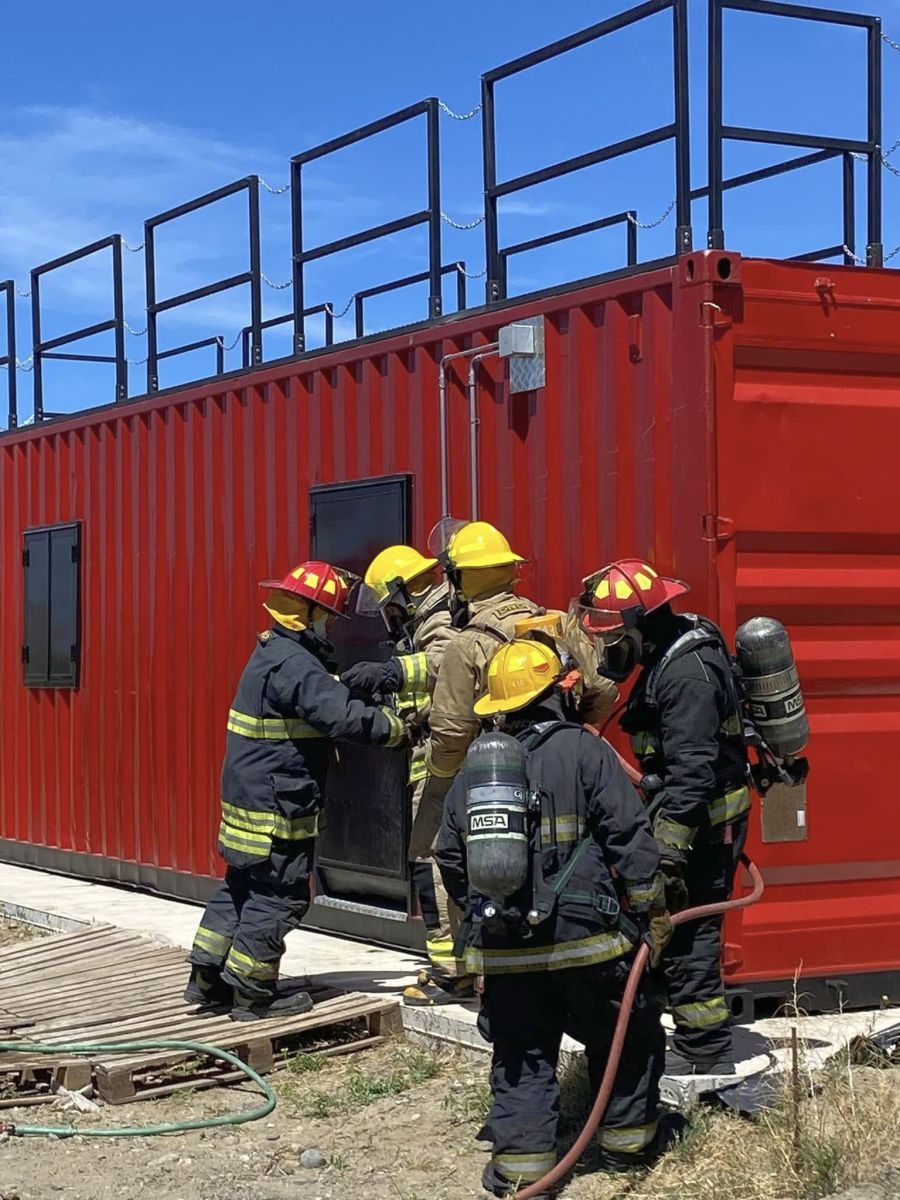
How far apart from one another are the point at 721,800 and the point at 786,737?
1.20 feet

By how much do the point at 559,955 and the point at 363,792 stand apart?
141 inches

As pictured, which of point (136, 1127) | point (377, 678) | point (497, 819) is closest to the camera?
point (497, 819)

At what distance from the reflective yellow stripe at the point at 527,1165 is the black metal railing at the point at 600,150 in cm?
358

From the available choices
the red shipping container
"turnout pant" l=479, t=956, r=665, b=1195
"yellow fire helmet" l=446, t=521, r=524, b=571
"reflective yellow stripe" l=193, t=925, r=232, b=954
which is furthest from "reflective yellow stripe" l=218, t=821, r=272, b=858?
"turnout pant" l=479, t=956, r=665, b=1195

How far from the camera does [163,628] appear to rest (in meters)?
10.2

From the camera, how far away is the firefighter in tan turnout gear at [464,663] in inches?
252

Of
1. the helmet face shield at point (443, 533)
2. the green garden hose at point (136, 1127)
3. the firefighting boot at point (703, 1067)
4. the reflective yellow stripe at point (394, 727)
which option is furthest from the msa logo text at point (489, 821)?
the helmet face shield at point (443, 533)

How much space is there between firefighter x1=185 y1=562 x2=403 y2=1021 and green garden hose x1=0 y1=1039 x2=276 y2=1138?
494 millimetres

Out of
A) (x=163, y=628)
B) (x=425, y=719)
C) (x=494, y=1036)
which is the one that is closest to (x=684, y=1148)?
(x=494, y=1036)

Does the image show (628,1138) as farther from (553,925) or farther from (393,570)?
(393,570)

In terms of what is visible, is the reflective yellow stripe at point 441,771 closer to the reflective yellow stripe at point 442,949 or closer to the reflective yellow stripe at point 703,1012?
the reflective yellow stripe at point 442,949

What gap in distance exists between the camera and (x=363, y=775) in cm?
841

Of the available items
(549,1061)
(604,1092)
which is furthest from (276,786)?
(604,1092)

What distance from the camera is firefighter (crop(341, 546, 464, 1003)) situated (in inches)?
268
